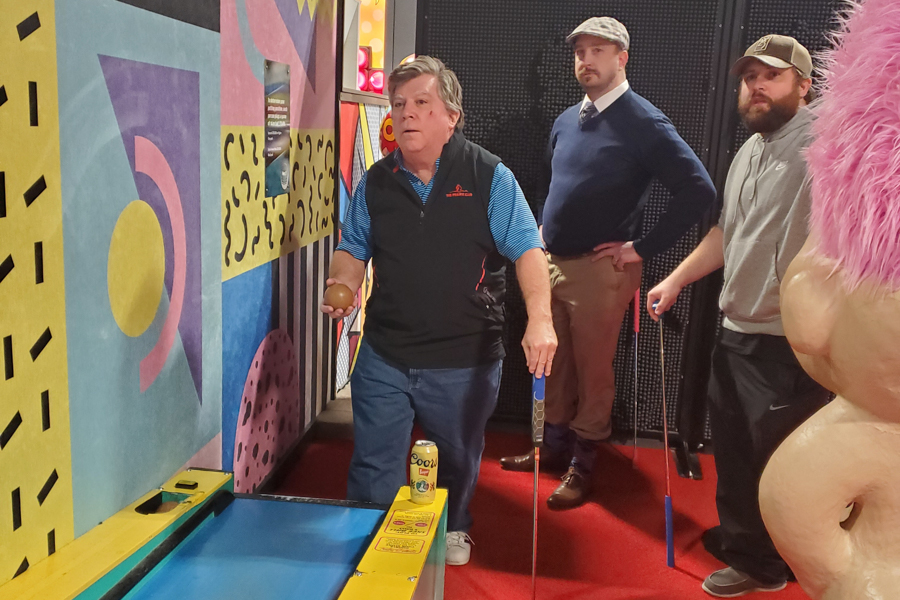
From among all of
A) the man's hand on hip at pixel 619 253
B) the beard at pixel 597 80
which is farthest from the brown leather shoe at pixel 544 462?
the beard at pixel 597 80

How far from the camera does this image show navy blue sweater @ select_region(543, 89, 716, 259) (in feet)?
9.59

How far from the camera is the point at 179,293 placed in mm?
2004

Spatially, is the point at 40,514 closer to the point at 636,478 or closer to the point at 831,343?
the point at 831,343

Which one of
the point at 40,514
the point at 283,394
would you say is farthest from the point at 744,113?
the point at 40,514

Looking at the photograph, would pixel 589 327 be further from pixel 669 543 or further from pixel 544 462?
pixel 669 543

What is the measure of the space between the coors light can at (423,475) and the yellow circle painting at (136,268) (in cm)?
71

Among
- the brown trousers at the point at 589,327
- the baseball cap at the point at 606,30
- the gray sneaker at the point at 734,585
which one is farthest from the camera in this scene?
the brown trousers at the point at 589,327

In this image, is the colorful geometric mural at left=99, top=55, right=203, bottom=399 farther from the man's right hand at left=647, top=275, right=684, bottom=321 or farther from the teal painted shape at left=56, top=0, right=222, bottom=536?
the man's right hand at left=647, top=275, right=684, bottom=321

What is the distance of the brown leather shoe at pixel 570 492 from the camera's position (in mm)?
2990

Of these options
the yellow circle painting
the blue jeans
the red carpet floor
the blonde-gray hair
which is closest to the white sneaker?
the red carpet floor

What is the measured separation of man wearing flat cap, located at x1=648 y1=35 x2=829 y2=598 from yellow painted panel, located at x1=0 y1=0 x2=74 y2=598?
1802 millimetres

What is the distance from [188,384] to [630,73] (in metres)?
2.23

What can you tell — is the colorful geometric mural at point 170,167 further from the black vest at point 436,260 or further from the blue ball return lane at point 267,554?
the black vest at point 436,260

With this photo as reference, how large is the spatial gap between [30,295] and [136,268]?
15.1 inches
